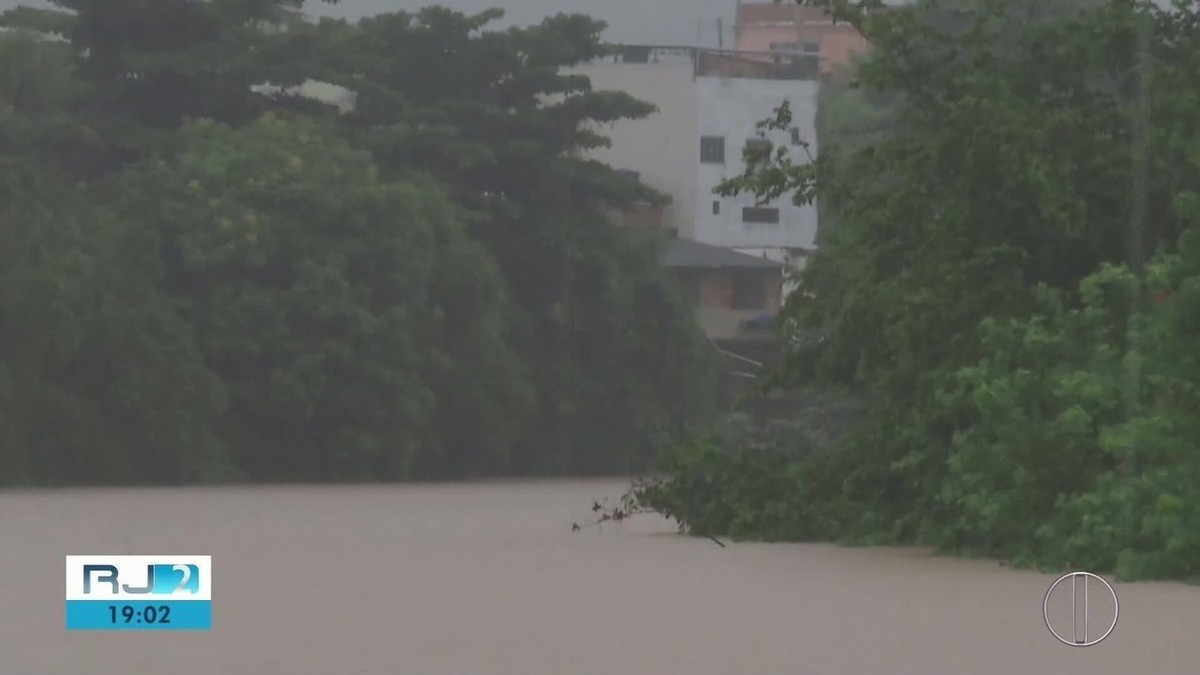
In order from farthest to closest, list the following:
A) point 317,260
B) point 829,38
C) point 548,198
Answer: point 829,38
point 548,198
point 317,260

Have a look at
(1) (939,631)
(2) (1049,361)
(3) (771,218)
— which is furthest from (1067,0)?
(1) (939,631)

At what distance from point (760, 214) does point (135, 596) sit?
62.4 m

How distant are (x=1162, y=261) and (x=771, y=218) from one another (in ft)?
185

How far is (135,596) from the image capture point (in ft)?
45.4

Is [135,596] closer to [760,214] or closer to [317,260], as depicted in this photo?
[317,260]

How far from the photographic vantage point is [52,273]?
42.7 meters

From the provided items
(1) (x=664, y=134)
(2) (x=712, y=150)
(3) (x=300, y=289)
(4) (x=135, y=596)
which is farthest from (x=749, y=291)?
(4) (x=135, y=596)

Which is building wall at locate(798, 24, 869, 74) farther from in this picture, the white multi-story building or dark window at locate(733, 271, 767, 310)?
dark window at locate(733, 271, 767, 310)

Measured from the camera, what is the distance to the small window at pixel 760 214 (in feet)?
244

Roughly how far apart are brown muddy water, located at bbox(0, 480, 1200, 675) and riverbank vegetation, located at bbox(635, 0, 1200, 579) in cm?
54

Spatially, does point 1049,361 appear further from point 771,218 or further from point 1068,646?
point 771,218

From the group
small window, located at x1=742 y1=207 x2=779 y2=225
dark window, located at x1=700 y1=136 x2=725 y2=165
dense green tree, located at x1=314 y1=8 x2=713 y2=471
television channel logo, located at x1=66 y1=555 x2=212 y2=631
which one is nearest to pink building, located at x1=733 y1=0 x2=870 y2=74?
small window, located at x1=742 y1=207 x2=779 y2=225

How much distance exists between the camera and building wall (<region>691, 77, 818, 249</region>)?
241 ft

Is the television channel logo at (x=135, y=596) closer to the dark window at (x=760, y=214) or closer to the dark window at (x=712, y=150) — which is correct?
the dark window at (x=712, y=150)
